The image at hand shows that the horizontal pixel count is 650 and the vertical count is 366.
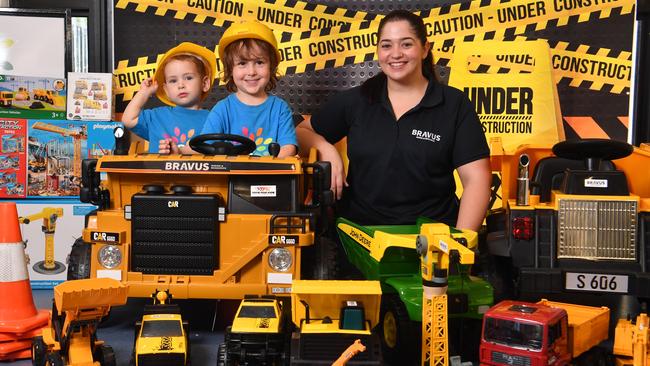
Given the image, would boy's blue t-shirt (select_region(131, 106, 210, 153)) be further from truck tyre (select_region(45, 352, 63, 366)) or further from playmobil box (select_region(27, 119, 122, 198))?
truck tyre (select_region(45, 352, 63, 366))

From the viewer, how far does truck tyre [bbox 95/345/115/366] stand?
3.66m

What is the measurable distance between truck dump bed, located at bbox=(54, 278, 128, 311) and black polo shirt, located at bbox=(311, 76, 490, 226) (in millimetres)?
1862

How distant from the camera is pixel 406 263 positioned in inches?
162

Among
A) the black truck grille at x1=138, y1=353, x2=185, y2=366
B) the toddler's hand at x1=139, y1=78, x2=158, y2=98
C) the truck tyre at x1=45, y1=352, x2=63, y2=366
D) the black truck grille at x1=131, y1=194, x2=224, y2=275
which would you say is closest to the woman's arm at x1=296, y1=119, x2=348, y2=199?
the black truck grille at x1=131, y1=194, x2=224, y2=275

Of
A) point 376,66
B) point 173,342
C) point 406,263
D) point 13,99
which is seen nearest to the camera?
point 173,342

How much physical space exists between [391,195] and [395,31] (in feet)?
3.32

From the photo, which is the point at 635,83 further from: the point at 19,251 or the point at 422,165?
the point at 19,251

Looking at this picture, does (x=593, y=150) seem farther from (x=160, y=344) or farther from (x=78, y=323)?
(x=78, y=323)

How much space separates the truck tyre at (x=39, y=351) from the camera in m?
3.69

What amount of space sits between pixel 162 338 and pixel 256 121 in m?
1.81

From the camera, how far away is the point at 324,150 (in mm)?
5062

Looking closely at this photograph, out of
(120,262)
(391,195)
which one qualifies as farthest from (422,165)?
(120,262)

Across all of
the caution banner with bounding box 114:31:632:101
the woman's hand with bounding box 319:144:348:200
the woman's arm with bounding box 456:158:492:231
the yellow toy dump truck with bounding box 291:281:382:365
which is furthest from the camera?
the caution banner with bounding box 114:31:632:101

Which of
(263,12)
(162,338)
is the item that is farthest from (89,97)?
(162,338)
